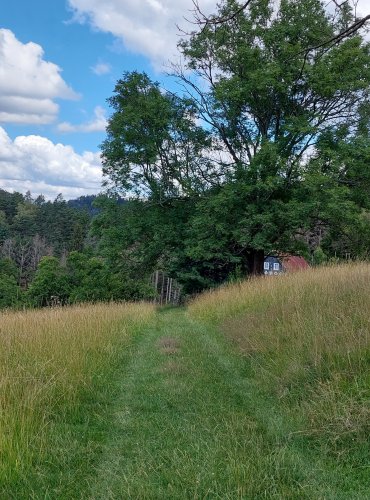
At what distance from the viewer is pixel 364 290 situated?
280 inches

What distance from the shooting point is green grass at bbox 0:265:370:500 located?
11.1ft

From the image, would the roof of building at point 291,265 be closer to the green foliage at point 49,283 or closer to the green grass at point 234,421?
the green grass at point 234,421

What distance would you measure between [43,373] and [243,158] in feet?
65.2

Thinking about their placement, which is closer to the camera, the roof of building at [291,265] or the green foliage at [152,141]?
the roof of building at [291,265]

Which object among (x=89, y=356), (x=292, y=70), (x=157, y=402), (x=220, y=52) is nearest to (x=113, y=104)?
(x=220, y=52)

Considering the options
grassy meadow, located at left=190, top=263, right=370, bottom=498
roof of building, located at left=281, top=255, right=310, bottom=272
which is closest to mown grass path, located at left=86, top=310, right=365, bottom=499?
grassy meadow, located at left=190, top=263, right=370, bottom=498

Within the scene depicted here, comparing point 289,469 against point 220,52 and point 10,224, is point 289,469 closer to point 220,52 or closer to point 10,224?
point 220,52

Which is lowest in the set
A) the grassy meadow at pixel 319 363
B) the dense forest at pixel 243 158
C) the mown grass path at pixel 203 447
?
the mown grass path at pixel 203 447

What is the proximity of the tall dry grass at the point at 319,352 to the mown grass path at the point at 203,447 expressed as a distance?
28 centimetres

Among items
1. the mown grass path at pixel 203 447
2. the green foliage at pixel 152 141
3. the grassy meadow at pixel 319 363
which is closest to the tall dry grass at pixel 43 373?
the mown grass path at pixel 203 447

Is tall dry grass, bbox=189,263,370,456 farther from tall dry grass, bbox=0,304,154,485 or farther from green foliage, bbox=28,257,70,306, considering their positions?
green foliage, bbox=28,257,70,306

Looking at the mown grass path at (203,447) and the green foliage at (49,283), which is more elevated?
the mown grass path at (203,447)

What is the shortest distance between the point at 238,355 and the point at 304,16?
18.5 metres

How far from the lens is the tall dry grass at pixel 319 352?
163 inches
